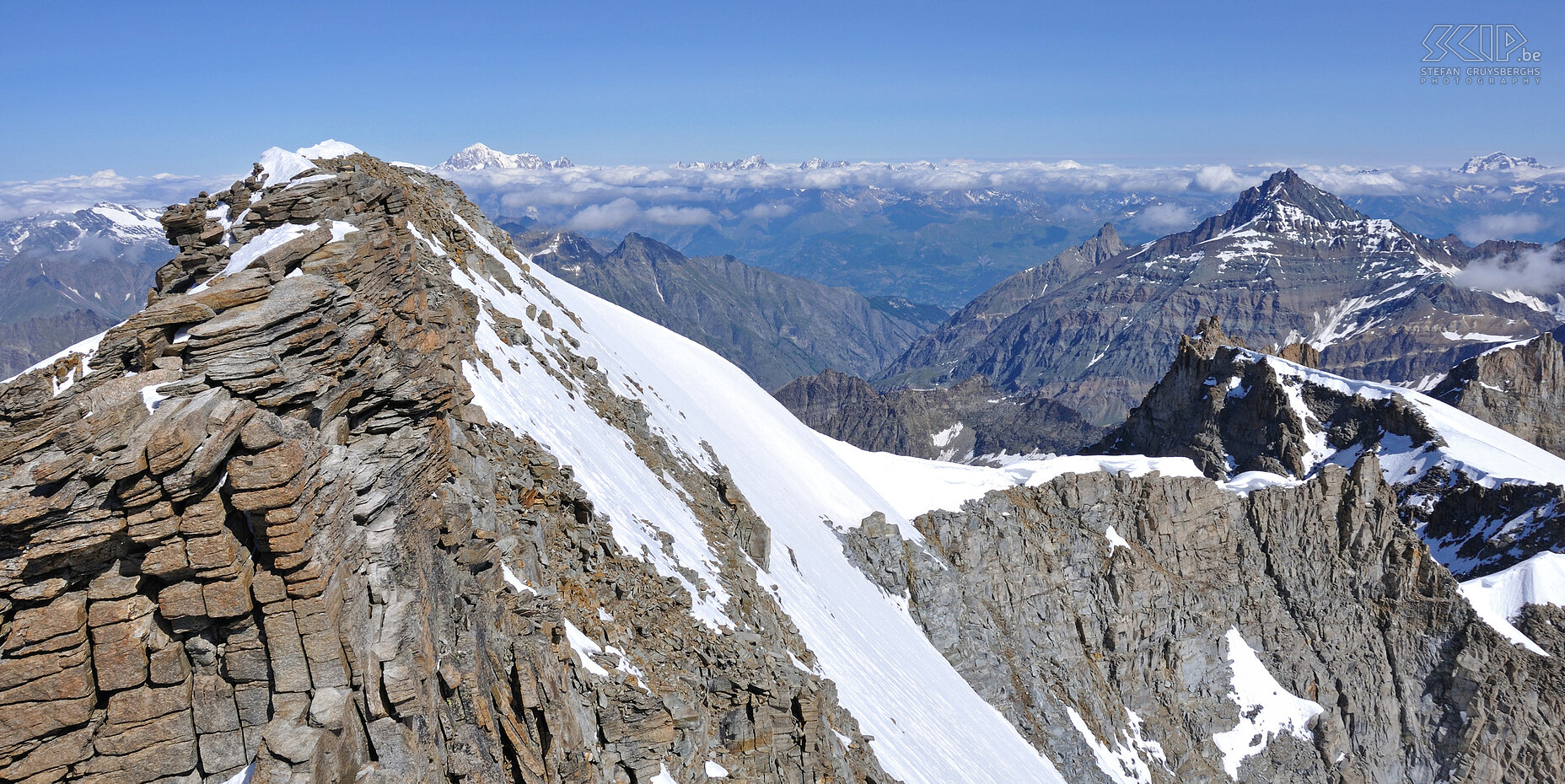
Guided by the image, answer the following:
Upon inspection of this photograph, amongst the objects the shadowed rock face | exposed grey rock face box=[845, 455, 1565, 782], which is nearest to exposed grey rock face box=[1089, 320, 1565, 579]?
exposed grey rock face box=[845, 455, 1565, 782]

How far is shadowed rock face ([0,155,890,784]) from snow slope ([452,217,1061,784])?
8.02 m

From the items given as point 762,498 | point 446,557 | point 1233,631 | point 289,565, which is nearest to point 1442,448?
Answer: point 1233,631

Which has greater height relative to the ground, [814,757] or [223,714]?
[223,714]

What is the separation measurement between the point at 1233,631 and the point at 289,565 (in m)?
92.2

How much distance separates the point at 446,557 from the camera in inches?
700

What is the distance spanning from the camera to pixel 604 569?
25.9 meters

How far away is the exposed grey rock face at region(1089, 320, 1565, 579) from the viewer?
395ft

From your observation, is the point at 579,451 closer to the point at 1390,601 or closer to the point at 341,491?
the point at 341,491

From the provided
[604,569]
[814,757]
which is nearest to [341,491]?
[604,569]

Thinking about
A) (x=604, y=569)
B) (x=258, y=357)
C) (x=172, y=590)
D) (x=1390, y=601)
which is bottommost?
(x=1390, y=601)

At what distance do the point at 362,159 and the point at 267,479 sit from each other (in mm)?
37505

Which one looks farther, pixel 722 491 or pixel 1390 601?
pixel 1390 601

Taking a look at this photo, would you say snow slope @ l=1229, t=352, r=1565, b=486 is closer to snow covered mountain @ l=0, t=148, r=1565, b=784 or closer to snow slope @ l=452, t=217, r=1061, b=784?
snow covered mountain @ l=0, t=148, r=1565, b=784

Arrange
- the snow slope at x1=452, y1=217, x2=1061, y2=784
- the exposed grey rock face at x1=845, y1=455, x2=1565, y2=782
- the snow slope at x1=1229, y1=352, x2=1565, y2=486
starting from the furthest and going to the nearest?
1. the snow slope at x1=1229, y1=352, x2=1565, y2=486
2. the exposed grey rock face at x1=845, y1=455, x2=1565, y2=782
3. the snow slope at x1=452, y1=217, x2=1061, y2=784
